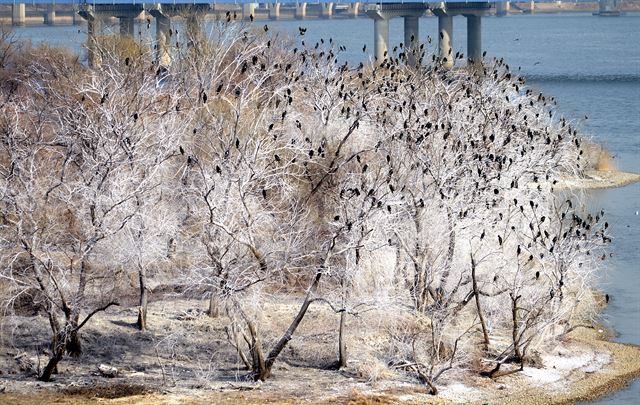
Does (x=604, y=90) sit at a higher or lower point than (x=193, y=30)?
lower

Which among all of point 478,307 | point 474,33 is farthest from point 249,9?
point 478,307

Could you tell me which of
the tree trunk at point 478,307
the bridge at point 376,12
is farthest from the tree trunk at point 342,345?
the bridge at point 376,12

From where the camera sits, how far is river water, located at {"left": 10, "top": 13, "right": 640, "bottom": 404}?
4103 cm

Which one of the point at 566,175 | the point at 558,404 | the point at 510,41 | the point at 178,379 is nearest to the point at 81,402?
the point at 178,379

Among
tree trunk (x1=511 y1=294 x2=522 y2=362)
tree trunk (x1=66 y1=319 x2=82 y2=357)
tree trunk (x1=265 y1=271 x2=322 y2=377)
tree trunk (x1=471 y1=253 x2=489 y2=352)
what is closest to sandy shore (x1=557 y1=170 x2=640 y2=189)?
tree trunk (x1=471 y1=253 x2=489 y2=352)

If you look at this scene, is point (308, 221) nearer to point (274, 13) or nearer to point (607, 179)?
point (607, 179)

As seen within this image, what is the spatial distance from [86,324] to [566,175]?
23.3m

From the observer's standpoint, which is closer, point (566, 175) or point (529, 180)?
point (529, 180)

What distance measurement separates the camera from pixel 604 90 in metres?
101

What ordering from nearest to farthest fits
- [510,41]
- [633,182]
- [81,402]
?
1. [81,402]
2. [633,182]
3. [510,41]

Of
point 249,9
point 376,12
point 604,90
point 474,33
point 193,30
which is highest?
point 193,30

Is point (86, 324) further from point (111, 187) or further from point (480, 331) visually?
point (480, 331)

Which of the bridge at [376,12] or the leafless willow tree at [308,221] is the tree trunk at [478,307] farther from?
the bridge at [376,12]

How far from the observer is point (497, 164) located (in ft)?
117
